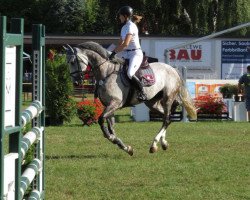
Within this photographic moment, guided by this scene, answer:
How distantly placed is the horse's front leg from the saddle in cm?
57

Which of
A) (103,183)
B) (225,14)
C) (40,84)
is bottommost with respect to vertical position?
(103,183)

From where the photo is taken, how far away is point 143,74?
49.6ft

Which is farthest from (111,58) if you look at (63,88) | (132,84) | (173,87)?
(63,88)

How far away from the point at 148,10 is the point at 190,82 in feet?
86.2

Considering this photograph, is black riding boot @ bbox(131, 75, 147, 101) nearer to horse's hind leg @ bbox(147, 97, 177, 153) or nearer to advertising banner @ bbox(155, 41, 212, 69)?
horse's hind leg @ bbox(147, 97, 177, 153)

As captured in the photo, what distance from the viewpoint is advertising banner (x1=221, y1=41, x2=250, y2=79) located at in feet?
154

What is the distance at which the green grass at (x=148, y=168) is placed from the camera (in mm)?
9898

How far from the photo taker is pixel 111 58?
1455 cm

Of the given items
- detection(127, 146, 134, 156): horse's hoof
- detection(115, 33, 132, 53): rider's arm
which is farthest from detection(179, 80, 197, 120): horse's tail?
detection(127, 146, 134, 156): horse's hoof

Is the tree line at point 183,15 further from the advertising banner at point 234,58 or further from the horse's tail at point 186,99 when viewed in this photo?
the horse's tail at point 186,99

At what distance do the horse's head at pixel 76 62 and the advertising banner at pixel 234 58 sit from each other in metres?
32.1

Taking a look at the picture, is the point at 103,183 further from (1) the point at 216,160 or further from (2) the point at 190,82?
(2) the point at 190,82

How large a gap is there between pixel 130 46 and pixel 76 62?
0.97 metres

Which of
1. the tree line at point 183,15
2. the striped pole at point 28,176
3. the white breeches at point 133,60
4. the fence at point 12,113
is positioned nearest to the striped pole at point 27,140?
the fence at point 12,113
